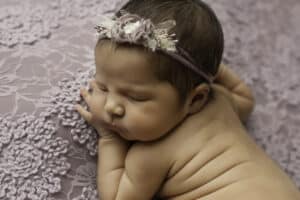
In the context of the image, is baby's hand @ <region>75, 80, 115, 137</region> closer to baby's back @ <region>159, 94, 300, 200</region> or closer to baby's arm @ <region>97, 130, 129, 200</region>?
baby's arm @ <region>97, 130, 129, 200</region>

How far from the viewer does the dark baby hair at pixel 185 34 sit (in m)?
1.09

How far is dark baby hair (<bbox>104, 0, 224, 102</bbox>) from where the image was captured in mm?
1092

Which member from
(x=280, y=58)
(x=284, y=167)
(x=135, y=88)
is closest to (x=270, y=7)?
(x=280, y=58)

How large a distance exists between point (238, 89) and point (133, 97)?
340 millimetres

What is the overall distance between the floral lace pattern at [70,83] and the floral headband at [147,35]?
22 centimetres

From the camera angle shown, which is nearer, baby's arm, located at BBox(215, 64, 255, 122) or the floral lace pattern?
the floral lace pattern

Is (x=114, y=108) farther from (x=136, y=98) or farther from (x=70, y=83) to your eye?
(x=70, y=83)

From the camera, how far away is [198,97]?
118 centimetres

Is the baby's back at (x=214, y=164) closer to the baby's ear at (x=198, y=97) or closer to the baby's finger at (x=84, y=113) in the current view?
the baby's ear at (x=198, y=97)

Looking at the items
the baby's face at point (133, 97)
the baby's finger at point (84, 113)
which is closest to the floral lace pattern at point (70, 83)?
the baby's finger at point (84, 113)

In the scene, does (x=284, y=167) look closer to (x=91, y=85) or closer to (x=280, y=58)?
(x=280, y=58)

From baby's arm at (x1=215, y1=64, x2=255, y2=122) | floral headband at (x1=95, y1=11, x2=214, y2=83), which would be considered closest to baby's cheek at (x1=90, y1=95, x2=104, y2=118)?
floral headband at (x1=95, y1=11, x2=214, y2=83)

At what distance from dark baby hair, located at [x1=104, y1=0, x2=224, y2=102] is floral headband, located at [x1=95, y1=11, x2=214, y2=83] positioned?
0.03ft

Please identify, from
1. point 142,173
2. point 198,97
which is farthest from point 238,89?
point 142,173
